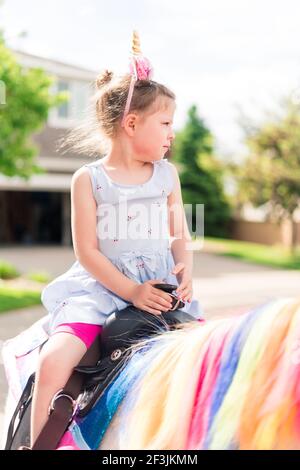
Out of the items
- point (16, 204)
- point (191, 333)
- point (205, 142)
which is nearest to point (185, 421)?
→ point (191, 333)

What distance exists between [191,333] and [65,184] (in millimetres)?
23300

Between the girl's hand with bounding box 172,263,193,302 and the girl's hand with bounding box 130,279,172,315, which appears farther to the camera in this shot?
the girl's hand with bounding box 172,263,193,302

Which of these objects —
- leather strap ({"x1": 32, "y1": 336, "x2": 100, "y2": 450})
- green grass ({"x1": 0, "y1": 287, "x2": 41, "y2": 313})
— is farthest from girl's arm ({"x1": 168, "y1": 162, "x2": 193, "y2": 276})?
green grass ({"x1": 0, "y1": 287, "x2": 41, "y2": 313})

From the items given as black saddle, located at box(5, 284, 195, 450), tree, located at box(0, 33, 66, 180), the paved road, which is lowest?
the paved road

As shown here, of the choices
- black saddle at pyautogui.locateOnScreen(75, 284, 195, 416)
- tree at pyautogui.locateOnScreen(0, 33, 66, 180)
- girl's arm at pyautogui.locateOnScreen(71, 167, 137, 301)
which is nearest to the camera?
black saddle at pyautogui.locateOnScreen(75, 284, 195, 416)

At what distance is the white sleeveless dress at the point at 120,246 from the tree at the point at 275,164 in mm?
19866

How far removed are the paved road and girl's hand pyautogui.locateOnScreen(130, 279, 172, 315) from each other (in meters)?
2.89

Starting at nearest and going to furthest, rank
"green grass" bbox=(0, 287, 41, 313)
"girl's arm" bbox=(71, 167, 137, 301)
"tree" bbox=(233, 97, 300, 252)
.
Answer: "girl's arm" bbox=(71, 167, 137, 301), "green grass" bbox=(0, 287, 41, 313), "tree" bbox=(233, 97, 300, 252)

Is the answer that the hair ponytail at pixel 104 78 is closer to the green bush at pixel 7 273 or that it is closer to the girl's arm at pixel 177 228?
the girl's arm at pixel 177 228

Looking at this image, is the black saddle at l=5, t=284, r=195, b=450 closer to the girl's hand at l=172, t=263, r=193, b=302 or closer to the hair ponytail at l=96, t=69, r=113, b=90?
the girl's hand at l=172, t=263, r=193, b=302

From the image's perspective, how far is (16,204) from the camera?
97.2ft

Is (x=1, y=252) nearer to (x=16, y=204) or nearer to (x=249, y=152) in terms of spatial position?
(x=16, y=204)

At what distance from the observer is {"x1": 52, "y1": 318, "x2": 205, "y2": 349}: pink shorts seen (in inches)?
74.1

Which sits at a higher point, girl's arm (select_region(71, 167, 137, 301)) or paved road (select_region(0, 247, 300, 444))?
girl's arm (select_region(71, 167, 137, 301))
